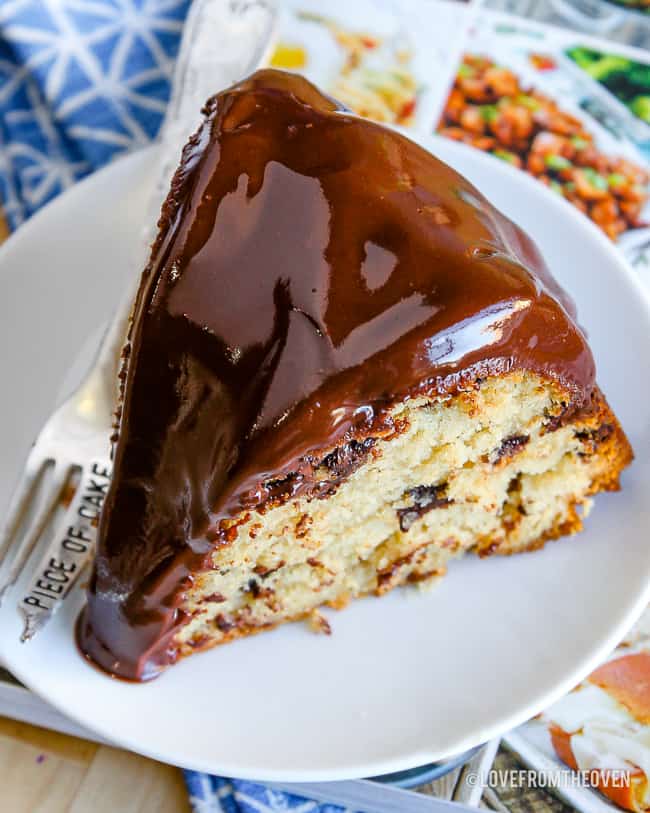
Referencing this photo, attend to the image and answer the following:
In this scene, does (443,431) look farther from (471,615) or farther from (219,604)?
(219,604)

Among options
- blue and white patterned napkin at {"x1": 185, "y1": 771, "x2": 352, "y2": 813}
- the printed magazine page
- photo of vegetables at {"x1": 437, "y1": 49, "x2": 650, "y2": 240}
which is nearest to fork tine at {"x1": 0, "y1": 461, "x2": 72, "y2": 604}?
blue and white patterned napkin at {"x1": 185, "y1": 771, "x2": 352, "y2": 813}

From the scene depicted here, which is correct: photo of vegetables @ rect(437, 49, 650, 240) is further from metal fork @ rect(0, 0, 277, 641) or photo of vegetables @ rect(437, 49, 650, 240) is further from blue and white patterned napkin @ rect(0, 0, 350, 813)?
metal fork @ rect(0, 0, 277, 641)

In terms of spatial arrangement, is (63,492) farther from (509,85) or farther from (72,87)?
(509,85)

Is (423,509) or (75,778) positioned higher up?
(423,509)

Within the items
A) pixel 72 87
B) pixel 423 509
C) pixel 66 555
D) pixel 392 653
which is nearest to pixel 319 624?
pixel 392 653

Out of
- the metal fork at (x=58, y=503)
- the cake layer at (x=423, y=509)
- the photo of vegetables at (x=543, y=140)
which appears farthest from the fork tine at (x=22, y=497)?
the photo of vegetables at (x=543, y=140)
